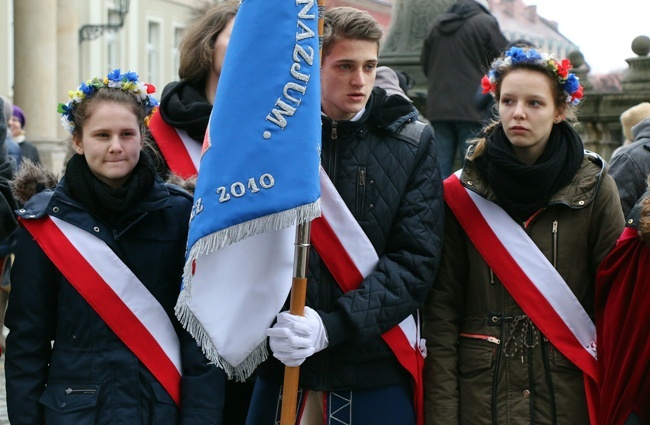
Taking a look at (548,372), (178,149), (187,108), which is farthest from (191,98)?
(548,372)

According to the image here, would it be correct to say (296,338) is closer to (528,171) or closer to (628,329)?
(528,171)

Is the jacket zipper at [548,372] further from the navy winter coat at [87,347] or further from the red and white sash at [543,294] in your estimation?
the navy winter coat at [87,347]

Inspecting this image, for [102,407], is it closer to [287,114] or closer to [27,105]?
[287,114]

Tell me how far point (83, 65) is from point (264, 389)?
27256 millimetres

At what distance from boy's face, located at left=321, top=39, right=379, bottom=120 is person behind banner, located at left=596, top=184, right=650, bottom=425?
98cm

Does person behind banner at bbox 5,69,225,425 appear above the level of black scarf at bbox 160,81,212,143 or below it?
below

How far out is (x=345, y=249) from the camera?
166 inches

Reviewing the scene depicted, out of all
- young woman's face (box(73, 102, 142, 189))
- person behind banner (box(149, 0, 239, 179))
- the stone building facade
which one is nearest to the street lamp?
the stone building facade

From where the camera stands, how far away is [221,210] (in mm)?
4000

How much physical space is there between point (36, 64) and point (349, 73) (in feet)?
59.0

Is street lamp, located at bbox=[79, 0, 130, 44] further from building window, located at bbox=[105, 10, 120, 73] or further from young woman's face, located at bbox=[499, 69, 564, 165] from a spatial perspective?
young woman's face, located at bbox=[499, 69, 564, 165]

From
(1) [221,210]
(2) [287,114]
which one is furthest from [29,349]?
(2) [287,114]

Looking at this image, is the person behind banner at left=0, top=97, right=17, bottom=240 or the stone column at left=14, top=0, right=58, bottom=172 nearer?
the person behind banner at left=0, top=97, right=17, bottom=240

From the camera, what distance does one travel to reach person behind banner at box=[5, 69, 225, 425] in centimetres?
409
